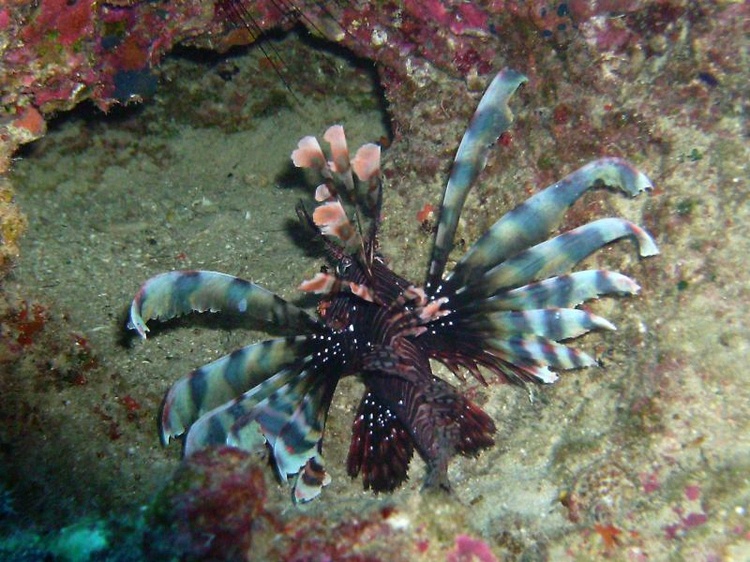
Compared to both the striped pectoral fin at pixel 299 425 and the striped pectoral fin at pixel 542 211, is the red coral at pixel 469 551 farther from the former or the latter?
the striped pectoral fin at pixel 542 211

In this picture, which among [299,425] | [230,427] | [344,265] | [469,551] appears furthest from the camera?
[344,265]

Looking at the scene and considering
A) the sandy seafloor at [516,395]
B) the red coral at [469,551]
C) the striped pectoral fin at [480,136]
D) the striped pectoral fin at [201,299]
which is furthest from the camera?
the striped pectoral fin at [480,136]

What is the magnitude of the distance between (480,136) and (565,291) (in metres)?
1.01

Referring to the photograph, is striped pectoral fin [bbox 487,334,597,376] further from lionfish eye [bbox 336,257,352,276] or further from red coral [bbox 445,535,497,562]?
red coral [bbox 445,535,497,562]

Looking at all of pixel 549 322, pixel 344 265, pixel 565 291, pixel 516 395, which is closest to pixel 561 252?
pixel 565 291

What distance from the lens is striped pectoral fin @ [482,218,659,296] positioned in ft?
9.36

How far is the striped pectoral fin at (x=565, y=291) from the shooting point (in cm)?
284

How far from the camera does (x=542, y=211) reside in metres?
2.95

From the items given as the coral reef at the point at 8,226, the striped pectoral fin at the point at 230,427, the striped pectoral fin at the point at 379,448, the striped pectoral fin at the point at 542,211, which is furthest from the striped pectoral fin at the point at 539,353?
the coral reef at the point at 8,226

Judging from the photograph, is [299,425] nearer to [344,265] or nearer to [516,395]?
[344,265]

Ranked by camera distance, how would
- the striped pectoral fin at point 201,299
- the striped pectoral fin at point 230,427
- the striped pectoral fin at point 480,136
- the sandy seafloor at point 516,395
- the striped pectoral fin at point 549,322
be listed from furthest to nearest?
the striped pectoral fin at point 480,136 < the striped pectoral fin at point 549,322 < the striped pectoral fin at point 230,427 < the striped pectoral fin at point 201,299 < the sandy seafloor at point 516,395

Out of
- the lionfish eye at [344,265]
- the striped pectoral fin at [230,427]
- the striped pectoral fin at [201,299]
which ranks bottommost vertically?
the striped pectoral fin at [230,427]

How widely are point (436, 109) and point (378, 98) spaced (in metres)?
1.92

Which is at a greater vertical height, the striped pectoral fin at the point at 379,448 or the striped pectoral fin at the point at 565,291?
the striped pectoral fin at the point at 565,291
